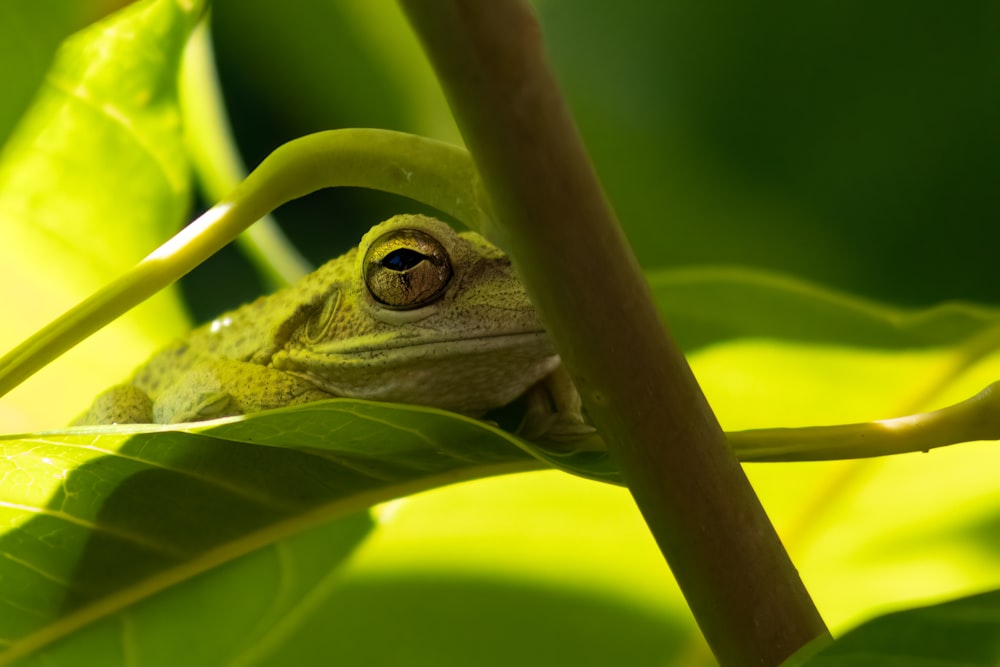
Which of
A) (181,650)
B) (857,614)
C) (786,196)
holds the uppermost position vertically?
(786,196)

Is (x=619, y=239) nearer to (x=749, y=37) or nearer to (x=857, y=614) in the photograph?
(x=857, y=614)

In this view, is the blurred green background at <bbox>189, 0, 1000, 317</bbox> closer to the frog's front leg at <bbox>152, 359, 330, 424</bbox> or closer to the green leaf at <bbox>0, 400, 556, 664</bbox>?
the frog's front leg at <bbox>152, 359, 330, 424</bbox>

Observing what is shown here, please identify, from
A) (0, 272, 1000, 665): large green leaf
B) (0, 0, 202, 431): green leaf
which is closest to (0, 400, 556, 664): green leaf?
(0, 272, 1000, 665): large green leaf

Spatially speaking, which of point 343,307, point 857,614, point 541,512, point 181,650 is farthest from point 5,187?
point 857,614

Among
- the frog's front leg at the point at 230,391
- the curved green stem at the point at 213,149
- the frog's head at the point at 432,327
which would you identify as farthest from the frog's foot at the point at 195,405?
the curved green stem at the point at 213,149

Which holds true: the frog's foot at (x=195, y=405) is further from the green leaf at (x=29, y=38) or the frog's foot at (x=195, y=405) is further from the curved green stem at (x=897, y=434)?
the curved green stem at (x=897, y=434)
